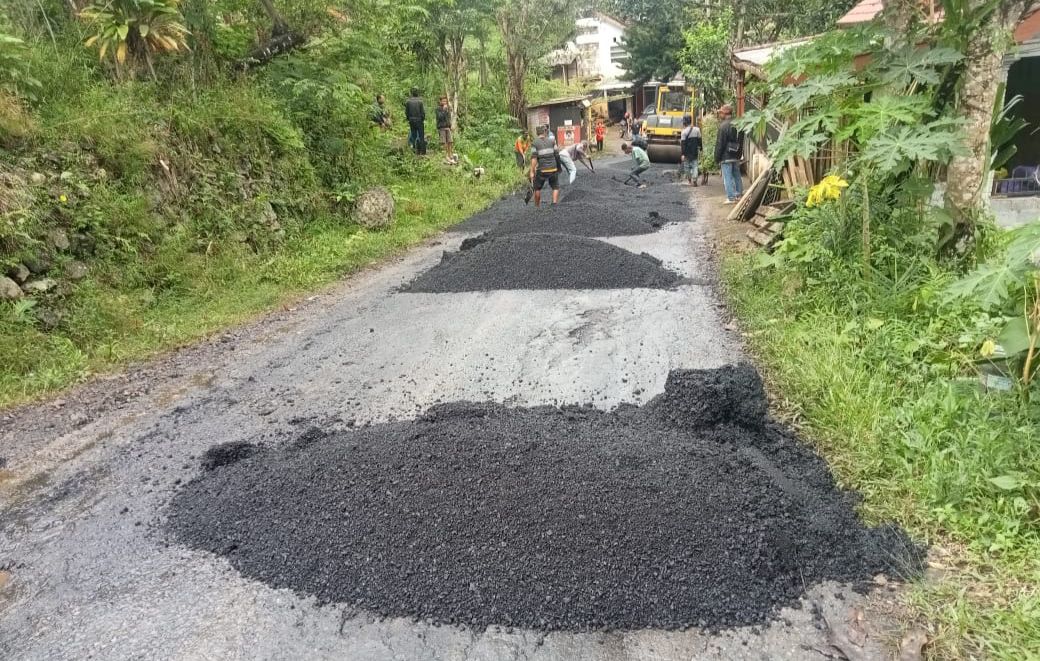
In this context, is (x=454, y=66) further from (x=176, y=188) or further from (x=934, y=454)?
(x=934, y=454)

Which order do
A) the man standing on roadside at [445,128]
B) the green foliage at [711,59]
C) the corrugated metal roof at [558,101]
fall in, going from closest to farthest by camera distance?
1. the man standing on roadside at [445,128]
2. the green foliage at [711,59]
3. the corrugated metal roof at [558,101]

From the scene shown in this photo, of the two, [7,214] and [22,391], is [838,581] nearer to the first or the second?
[22,391]

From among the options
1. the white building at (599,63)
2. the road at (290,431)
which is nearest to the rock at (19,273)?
the road at (290,431)

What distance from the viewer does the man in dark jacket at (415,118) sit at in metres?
14.9

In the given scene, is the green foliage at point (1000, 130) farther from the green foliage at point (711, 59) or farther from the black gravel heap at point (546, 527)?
the green foliage at point (711, 59)

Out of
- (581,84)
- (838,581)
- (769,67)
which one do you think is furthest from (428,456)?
(581,84)

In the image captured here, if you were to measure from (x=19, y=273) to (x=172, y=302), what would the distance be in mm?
1370

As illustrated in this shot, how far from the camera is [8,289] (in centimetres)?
565

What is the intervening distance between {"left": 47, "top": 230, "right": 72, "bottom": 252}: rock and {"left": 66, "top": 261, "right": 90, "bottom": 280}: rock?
192 mm

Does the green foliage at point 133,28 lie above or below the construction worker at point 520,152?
above

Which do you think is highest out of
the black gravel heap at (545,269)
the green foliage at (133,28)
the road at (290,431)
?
the green foliage at (133,28)

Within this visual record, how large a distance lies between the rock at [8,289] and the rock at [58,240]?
26.3 inches

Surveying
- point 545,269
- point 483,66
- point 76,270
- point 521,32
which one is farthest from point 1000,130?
point 483,66

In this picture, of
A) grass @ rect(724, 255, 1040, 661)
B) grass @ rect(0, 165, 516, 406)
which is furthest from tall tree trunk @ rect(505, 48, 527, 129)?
grass @ rect(724, 255, 1040, 661)
